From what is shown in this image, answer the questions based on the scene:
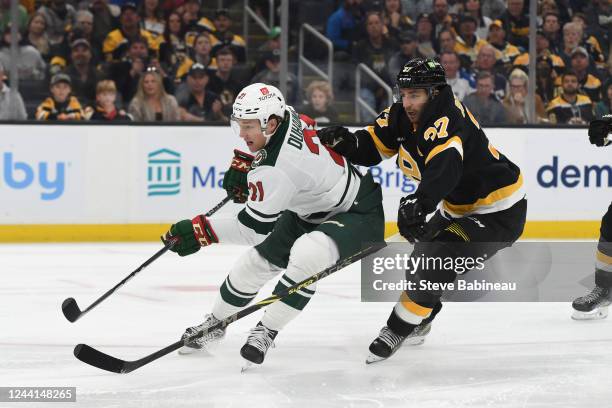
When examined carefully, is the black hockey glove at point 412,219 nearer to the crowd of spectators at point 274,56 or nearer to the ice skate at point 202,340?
the ice skate at point 202,340

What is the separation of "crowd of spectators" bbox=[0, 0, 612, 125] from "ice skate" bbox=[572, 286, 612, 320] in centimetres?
332

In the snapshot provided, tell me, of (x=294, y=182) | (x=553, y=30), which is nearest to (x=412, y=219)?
(x=294, y=182)

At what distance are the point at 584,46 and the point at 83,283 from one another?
439 centimetres

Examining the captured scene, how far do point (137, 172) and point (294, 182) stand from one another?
4097 millimetres

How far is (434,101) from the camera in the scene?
387 cm

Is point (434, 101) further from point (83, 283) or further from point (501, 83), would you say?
point (501, 83)

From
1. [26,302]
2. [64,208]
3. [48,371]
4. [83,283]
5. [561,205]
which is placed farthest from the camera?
[561,205]

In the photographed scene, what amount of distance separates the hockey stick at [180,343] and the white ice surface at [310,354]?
0.15 ft

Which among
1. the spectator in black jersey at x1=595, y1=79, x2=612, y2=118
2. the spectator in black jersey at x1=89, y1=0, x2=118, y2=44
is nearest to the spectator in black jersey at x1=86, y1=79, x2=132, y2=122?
the spectator in black jersey at x1=89, y1=0, x2=118, y2=44

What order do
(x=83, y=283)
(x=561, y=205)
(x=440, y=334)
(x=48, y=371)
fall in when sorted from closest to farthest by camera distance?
(x=48, y=371)
(x=440, y=334)
(x=83, y=283)
(x=561, y=205)

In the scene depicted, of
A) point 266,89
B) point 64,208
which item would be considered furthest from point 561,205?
point 266,89

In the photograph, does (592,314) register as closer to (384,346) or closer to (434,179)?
(384,346)

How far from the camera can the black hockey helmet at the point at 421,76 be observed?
3.85m

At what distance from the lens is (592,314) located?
4840 millimetres
